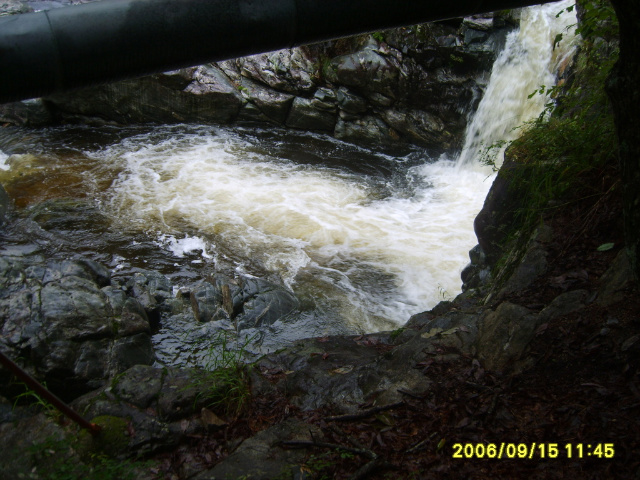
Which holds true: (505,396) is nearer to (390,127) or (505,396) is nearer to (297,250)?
(297,250)

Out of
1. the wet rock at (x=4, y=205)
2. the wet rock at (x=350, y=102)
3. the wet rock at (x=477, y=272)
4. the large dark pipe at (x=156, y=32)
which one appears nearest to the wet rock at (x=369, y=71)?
the wet rock at (x=350, y=102)

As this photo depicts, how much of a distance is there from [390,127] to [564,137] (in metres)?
8.26

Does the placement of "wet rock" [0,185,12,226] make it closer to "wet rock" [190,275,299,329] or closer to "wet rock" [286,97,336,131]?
"wet rock" [190,275,299,329]

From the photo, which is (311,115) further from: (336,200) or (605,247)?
(605,247)

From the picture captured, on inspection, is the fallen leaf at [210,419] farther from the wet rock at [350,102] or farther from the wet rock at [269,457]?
the wet rock at [350,102]

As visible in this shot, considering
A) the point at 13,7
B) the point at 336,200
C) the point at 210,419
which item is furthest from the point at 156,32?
the point at 13,7

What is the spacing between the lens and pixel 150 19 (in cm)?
171

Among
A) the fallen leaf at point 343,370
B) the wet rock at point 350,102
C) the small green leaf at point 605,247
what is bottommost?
the fallen leaf at point 343,370

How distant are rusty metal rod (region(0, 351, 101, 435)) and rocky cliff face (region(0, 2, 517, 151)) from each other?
11045 millimetres

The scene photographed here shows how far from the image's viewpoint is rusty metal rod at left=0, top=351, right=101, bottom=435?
2160mm

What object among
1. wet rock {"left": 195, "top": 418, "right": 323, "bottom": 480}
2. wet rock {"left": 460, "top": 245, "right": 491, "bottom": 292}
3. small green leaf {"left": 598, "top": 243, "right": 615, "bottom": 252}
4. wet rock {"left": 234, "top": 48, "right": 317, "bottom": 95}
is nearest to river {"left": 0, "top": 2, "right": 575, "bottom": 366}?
wet rock {"left": 460, "top": 245, "right": 491, "bottom": 292}

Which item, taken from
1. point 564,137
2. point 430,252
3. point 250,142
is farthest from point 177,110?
point 564,137
